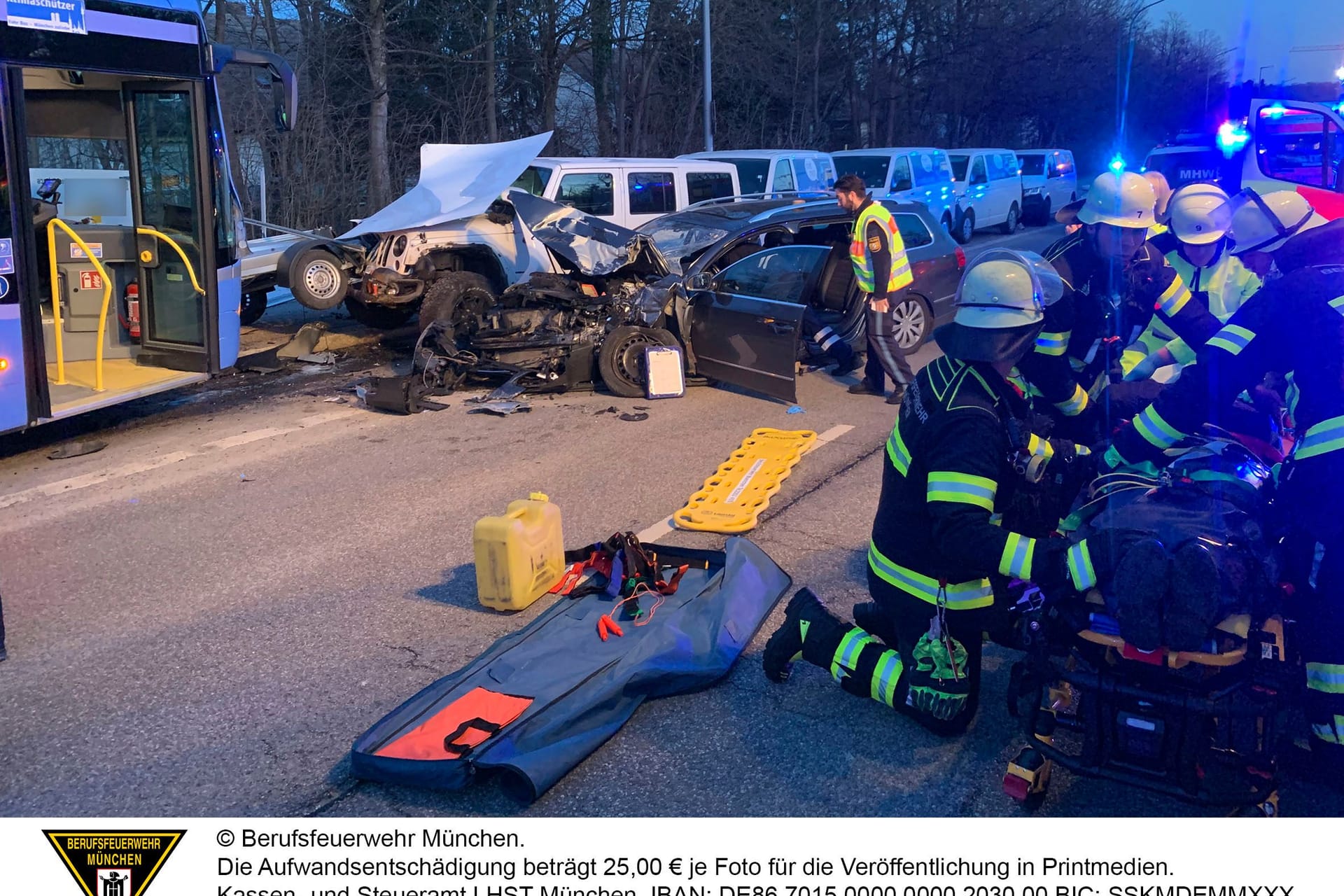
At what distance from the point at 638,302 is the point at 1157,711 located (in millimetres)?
6792

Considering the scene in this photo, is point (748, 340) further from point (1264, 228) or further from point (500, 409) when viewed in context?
point (1264, 228)

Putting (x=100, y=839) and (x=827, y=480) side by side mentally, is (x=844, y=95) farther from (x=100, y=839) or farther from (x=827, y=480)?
(x=100, y=839)

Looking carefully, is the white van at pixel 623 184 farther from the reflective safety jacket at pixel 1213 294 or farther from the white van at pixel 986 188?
the white van at pixel 986 188

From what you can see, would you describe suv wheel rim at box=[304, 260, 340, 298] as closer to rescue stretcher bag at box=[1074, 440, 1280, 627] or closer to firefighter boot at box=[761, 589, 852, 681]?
firefighter boot at box=[761, 589, 852, 681]

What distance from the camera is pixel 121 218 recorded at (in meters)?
9.48

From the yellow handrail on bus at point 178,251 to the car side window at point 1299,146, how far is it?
10.0 meters

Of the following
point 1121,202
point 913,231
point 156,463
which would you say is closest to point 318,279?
point 156,463

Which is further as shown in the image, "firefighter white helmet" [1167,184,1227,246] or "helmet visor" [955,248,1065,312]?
"firefighter white helmet" [1167,184,1227,246]

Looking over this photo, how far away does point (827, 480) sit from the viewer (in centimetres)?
A: 680

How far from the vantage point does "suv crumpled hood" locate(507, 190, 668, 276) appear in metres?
9.70

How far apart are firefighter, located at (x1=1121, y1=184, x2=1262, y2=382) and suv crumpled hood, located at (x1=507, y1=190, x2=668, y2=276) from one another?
5095 mm

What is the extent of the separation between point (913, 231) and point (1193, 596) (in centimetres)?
840

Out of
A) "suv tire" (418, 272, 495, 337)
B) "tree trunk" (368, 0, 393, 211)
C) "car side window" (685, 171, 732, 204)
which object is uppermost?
"tree trunk" (368, 0, 393, 211)

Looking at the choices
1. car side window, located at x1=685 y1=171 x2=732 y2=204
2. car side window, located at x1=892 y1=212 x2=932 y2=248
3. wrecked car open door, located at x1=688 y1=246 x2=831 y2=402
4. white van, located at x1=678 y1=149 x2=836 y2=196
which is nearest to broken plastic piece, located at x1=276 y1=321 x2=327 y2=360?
wrecked car open door, located at x1=688 y1=246 x2=831 y2=402
